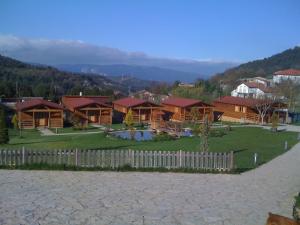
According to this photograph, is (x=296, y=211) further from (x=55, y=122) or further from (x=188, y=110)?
(x=188, y=110)

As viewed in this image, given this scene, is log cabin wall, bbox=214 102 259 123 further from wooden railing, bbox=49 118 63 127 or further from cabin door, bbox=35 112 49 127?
cabin door, bbox=35 112 49 127

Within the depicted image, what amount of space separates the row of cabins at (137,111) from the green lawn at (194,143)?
3.72m

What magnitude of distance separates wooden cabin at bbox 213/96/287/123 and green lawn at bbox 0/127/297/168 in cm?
949

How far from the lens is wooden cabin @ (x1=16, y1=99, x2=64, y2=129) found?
4506cm

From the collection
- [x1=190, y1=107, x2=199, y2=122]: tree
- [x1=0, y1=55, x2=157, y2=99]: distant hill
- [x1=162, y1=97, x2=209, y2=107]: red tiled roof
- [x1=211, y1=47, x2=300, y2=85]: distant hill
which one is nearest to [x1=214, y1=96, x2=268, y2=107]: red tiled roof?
[x1=162, y1=97, x2=209, y2=107]: red tiled roof

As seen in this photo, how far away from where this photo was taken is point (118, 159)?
1684cm

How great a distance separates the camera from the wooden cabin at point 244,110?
51.8 metres

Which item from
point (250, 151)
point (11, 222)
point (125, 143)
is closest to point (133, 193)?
point (11, 222)

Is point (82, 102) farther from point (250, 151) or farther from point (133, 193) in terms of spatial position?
point (133, 193)

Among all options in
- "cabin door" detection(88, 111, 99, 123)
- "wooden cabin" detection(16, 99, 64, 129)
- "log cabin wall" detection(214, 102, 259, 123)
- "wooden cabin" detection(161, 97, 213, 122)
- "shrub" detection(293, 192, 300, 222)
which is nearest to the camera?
"shrub" detection(293, 192, 300, 222)

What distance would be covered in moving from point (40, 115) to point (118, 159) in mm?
31577

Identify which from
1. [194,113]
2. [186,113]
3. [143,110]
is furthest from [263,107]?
[143,110]

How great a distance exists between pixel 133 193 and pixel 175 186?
1.89 meters

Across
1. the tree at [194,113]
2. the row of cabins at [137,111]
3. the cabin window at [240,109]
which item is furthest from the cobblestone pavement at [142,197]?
the cabin window at [240,109]
